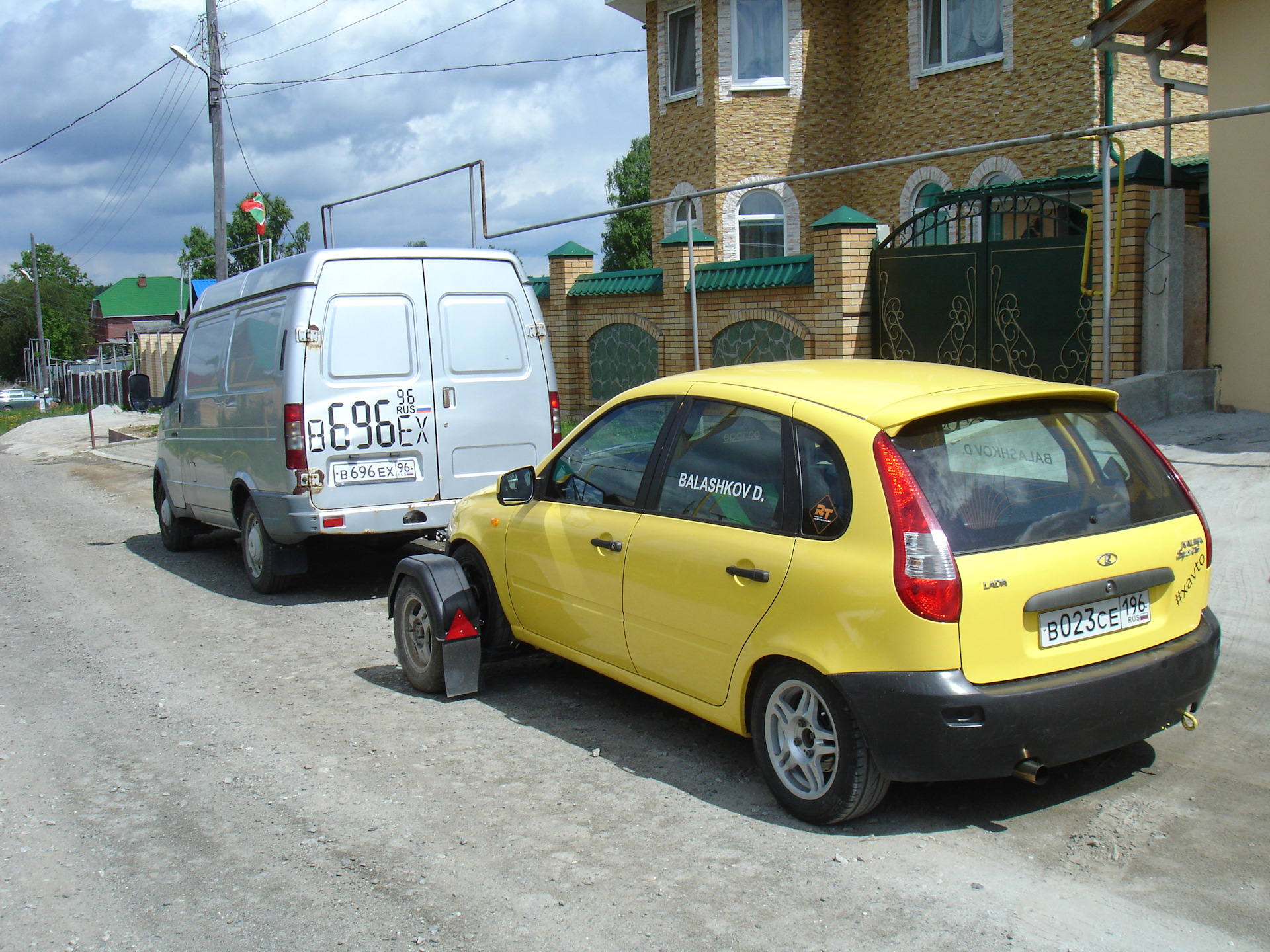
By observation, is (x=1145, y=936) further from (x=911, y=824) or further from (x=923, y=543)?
(x=923, y=543)

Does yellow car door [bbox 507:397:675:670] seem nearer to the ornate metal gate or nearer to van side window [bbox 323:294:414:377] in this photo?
van side window [bbox 323:294:414:377]

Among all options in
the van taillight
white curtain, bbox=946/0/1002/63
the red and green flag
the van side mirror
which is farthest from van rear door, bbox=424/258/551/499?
the red and green flag

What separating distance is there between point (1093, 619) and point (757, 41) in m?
18.2

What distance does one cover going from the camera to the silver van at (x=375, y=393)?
7695 millimetres

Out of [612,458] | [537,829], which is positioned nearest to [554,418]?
[612,458]

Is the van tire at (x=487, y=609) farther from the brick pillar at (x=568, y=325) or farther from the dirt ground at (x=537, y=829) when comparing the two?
the brick pillar at (x=568, y=325)

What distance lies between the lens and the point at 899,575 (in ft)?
11.9

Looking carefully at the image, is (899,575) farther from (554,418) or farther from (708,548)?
(554,418)

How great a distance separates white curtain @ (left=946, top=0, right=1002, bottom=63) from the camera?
17.7 metres

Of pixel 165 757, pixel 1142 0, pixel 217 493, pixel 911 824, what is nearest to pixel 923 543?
pixel 911 824

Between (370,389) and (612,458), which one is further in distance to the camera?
(370,389)

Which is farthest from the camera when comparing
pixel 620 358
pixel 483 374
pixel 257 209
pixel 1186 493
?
pixel 257 209

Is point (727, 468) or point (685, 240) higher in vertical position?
point (685, 240)

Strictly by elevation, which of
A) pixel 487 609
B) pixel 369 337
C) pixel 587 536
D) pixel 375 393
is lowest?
pixel 487 609
